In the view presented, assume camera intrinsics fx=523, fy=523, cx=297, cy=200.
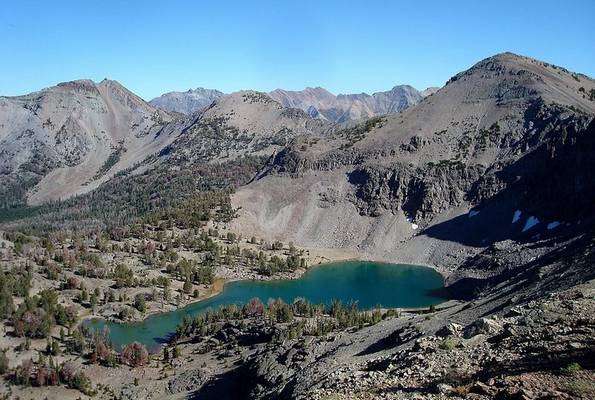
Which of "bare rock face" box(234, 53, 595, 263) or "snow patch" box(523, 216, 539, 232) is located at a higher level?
"bare rock face" box(234, 53, 595, 263)

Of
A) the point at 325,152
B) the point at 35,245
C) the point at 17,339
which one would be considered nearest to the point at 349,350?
the point at 17,339

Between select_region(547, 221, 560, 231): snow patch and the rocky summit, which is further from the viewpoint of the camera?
select_region(547, 221, 560, 231): snow patch

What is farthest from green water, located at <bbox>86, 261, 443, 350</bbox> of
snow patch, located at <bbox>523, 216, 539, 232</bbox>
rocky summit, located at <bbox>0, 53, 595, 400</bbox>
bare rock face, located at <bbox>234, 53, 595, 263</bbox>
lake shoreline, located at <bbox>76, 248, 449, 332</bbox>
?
snow patch, located at <bbox>523, 216, 539, 232</bbox>

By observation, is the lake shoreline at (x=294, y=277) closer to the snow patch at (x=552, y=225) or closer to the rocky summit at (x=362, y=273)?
the rocky summit at (x=362, y=273)

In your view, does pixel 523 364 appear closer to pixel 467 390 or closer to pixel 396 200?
pixel 467 390

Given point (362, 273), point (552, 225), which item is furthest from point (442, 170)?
point (552, 225)

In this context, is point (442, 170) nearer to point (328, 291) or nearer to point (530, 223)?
point (530, 223)

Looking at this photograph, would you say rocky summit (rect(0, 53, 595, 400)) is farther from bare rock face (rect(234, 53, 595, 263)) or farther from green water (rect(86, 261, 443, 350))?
green water (rect(86, 261, 443, 350))
